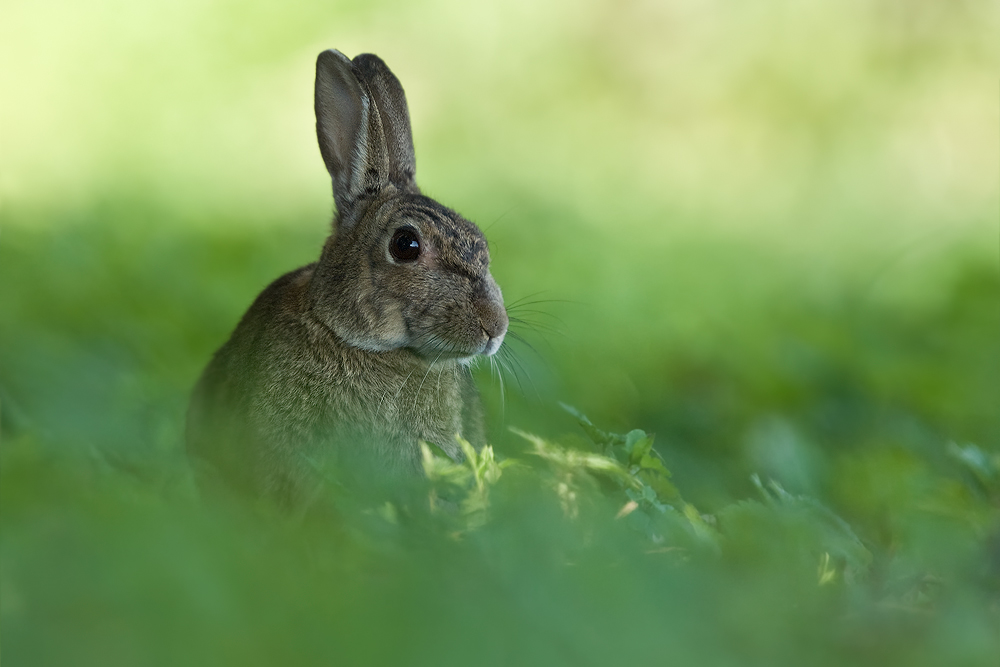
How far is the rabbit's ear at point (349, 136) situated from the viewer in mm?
3439

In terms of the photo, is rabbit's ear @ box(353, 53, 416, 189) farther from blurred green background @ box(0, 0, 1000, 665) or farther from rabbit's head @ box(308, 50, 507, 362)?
blurred green background @ box(0, 0, 1000, 665)

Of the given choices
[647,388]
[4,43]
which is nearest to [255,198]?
[4,43]

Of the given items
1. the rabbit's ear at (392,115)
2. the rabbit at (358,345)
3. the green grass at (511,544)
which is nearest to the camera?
the green grass at (511,544)

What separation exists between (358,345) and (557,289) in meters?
2.20

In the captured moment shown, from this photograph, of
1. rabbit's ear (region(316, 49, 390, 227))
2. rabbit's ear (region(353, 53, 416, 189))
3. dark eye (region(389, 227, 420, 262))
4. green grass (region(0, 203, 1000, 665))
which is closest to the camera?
green grass (region(0, 203, 1000, 665))

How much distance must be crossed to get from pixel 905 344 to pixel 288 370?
10.5 ft

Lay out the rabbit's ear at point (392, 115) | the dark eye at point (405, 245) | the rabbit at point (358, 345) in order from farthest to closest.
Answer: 1. the rabbit's ear at point (392, 115)
2. the dark eye at point (405, 245)
3. the rabbit at point (358, 345)

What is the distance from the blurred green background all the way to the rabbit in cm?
24

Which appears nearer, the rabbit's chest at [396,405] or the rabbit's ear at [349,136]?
the rabbit's chest at [396,405]

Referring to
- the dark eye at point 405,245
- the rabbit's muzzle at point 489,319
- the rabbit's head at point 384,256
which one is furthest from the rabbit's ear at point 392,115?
the rabbit's muzzle at point 489,319

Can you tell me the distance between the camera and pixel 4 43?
23.4 ft

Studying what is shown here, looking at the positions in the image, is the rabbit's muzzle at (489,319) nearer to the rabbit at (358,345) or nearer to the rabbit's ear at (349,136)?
the rabbit at (358,345)

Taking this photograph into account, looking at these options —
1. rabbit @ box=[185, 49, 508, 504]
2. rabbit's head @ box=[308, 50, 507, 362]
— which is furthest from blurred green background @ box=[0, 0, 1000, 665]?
rabbit's head @ box=[308, 50, 507, 362]

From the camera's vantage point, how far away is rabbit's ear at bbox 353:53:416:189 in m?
3.59
